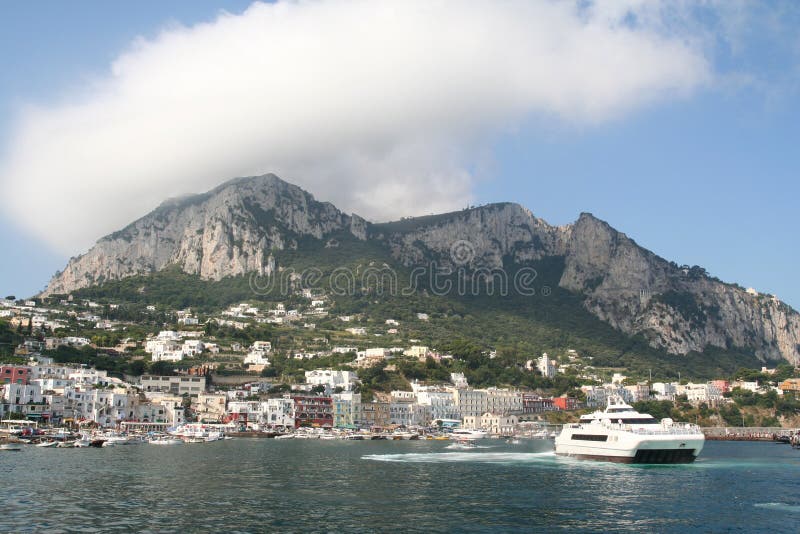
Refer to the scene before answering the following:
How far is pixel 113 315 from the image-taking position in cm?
18650

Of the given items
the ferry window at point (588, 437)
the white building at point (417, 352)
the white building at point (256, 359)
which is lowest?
Answer: the ferry window at point (588, 437)

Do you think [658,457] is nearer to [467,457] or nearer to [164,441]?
[467,457]

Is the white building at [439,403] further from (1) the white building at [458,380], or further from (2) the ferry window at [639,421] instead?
(2) the ferry window at [639,421]

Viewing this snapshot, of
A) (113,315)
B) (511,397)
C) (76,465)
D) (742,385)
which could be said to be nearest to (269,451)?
(76,465)

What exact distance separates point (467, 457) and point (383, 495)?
118 feet

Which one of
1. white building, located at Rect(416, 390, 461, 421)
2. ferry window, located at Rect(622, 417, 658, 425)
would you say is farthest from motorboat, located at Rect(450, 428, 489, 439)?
ferry window, located at Rect(622, 417, 658, 425)

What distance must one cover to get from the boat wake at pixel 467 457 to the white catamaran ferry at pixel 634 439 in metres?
5.30

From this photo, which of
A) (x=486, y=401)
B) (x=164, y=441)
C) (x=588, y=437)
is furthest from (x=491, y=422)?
(x=588, y=437)

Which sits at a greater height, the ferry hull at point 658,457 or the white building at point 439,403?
the white building at point 439,403

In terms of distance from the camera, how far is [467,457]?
269 ft

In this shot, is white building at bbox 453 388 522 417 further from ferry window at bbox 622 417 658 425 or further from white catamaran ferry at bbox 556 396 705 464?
ferry window at bbox 622 417 658 425

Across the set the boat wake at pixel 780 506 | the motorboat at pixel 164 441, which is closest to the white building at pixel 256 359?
the motorboat at pixel 164 441

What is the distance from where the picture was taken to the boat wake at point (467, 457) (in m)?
76.1

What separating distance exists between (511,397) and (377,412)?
3181 cm
